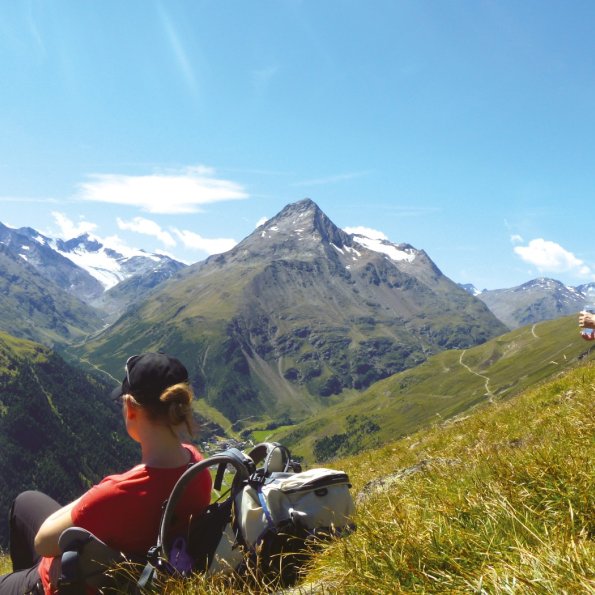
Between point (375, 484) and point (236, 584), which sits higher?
point (236, 584)

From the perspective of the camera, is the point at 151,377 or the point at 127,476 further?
the point at 151,377

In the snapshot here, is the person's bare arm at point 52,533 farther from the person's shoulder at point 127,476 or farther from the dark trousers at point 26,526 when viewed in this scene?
the dark trousers at point 26,526

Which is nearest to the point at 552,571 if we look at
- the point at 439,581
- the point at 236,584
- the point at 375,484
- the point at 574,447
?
the point at 439,581

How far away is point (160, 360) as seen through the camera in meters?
6.22

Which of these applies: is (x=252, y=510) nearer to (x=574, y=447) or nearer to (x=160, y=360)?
(x=160, y=360)

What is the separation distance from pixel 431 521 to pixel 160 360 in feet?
11.7

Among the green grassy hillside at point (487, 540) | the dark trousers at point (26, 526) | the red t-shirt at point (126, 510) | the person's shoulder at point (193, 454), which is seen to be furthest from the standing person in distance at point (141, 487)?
the green grassy hillside at point (487, 540)

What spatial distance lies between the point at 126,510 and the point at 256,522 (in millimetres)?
1536

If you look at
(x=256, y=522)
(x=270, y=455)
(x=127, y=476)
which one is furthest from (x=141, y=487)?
(x=270, y=455)

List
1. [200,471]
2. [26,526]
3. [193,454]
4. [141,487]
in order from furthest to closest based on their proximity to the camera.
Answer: [26,526] → [193,454] → [141,487] → [200,471]

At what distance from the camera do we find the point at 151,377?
19.9ft

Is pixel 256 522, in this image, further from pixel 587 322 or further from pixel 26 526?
pixel 587 322

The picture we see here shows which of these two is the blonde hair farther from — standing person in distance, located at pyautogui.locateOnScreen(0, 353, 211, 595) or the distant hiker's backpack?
the distant hiker's backpack

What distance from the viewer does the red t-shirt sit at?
567 centimetres
